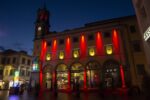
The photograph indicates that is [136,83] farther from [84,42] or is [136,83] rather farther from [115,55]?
[84,42]

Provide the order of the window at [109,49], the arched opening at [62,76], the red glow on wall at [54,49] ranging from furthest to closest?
1. the red glow on wall at [54,49]
2. the arched opening at [62,76]
3. the window at [109,49]

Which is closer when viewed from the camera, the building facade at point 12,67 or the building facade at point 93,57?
the building facade at point 93,57

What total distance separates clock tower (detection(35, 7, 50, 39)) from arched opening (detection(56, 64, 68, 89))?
10.5 meters

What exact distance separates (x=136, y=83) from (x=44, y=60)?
20542 mm

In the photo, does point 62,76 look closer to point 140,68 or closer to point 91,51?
point 91,51

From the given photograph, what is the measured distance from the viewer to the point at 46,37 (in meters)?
32.3

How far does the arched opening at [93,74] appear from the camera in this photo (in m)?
24.7

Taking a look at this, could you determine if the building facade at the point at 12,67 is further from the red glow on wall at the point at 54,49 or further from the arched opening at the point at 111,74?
the arched opening at the point at 111,74

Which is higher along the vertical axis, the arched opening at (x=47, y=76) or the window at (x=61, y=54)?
the window at (x=61, y=54)

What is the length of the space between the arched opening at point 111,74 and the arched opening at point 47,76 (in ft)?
40.8

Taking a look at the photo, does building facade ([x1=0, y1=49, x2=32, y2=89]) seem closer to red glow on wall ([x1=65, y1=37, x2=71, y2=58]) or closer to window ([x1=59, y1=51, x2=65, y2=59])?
window ([x1=59, y1=51, x2=65, y2=59])

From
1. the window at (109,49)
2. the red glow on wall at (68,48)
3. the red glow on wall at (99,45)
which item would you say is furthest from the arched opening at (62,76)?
the window at (109,49)

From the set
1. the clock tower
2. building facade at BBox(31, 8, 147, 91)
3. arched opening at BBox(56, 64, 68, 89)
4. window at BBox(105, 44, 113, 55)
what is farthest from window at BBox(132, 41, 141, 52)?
the clock tower

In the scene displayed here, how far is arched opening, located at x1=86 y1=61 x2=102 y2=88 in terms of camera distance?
24672 millimetres
